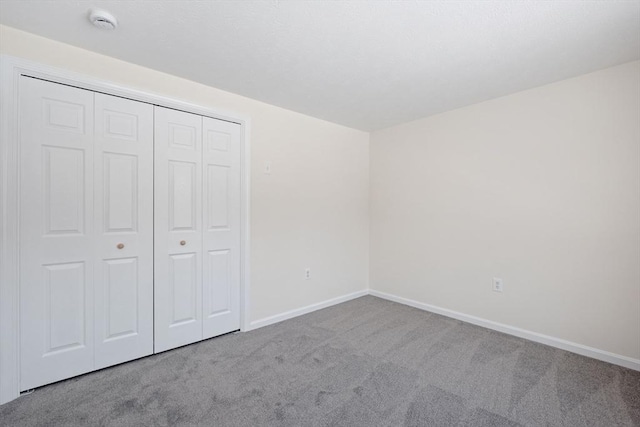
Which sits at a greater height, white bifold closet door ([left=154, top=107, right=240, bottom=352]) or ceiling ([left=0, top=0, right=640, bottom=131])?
ceiling ([left=0, top=0, right=640, bottom=131])

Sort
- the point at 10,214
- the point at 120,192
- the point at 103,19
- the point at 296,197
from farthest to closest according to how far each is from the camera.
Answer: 1. the point at 296,197
2. the point at 120,192
3. the point at 10,214
4. the point at 103,19

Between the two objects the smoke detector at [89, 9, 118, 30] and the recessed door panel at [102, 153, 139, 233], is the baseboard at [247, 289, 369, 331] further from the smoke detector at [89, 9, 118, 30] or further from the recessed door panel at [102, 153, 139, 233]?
the smoke detector at [89, 9, 118, 30]

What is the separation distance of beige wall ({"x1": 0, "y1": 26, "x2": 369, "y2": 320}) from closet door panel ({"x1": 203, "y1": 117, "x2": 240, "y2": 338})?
0.55 ft

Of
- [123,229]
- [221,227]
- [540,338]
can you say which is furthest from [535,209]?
[123,229]

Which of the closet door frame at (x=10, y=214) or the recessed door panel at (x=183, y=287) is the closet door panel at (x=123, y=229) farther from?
the closet door frame at (x=10, y=214)

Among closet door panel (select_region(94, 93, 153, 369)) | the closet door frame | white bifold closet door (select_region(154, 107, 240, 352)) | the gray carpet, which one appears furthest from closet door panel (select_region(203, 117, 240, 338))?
the closet door frame

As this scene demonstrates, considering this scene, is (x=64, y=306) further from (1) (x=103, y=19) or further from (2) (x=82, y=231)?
(1) (x=103, y=19)

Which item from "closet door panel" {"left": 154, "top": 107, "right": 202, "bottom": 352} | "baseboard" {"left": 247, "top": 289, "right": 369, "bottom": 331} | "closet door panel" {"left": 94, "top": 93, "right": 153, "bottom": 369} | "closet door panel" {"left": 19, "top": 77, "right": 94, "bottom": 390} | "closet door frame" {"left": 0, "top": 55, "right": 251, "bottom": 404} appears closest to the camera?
"closet door frame" {"left": 0, "top": 55, "right": 251, "bottom": 404}

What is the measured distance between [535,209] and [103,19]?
3.50 m

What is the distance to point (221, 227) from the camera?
2727 mm

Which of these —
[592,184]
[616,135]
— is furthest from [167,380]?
A: [616,135]

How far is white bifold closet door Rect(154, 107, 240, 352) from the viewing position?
2.40 m

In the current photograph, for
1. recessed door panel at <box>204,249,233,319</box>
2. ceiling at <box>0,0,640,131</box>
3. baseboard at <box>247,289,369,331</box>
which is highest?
ceiling at <box>0,0,640,131</box>

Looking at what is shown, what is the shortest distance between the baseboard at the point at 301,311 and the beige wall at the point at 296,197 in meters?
0.05
